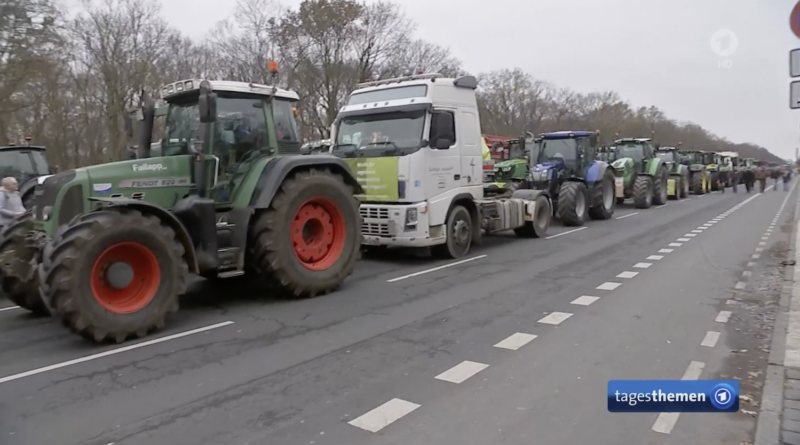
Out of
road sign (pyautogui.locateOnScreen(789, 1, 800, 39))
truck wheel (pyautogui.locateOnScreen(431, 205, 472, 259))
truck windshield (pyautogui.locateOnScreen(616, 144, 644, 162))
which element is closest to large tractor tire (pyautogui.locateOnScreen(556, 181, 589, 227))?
truck wheel (pyautogui.locateOnScreen(431, 205, 472, 259))

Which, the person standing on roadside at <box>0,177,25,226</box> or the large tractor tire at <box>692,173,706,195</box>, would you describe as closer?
the person standing on roadside at <box>0,177,25,226</box>

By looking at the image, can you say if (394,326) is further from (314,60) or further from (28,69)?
(314,60)

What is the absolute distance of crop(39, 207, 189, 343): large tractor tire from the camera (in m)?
5.56

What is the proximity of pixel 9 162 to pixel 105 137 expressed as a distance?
796 inches

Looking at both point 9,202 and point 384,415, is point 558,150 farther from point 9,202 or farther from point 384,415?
point 384,415

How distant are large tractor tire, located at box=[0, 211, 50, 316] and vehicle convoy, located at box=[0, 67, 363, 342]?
2 cm

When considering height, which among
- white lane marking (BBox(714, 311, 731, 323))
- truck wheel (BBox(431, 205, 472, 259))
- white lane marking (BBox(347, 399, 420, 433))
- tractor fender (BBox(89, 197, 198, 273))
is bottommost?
white lane marking (BBox(714, 311, 731, 323))

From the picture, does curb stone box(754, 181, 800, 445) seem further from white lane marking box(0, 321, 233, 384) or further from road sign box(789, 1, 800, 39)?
white lane marking box(0, 321, 233, 384)

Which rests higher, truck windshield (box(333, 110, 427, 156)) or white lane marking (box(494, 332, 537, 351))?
truck windshield (box(333, 110, 427, 156))

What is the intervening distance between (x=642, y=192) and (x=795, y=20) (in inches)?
685

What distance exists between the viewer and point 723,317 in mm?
7012

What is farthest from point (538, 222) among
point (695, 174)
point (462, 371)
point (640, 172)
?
point (695, 174)

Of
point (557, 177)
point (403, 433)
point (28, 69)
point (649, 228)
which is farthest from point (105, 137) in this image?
point (403, 433)

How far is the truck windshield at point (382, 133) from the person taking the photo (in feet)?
33.4
